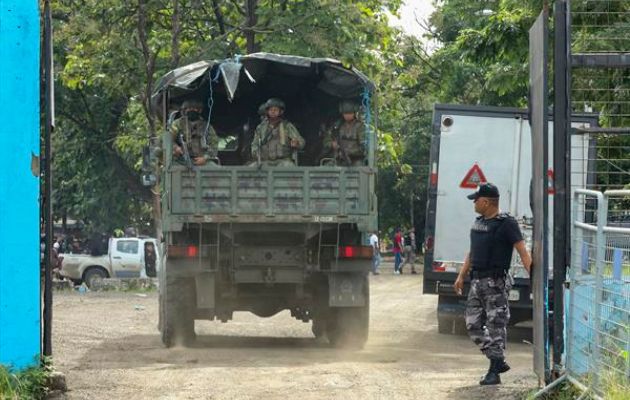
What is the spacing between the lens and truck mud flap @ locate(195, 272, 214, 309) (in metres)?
13.3

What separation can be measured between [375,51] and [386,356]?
1173cm

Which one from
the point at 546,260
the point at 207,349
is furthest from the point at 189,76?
the point at 546,260

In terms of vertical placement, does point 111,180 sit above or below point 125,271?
above

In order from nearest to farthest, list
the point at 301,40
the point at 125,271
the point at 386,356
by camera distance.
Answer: the point at 386,356 → the point at 301,40 → the point at 125,271

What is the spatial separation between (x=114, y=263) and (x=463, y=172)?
19.6m

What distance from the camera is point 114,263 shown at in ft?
112

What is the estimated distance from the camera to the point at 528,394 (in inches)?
346

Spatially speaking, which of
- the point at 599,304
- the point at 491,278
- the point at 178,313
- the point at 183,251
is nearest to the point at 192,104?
the point at 183,251

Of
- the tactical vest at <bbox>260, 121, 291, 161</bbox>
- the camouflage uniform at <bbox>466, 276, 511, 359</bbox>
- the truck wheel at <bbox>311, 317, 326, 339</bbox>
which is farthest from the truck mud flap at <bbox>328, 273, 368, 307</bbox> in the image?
the camouflage uniform at <bbox>466, 276, 511, 359</bbox>

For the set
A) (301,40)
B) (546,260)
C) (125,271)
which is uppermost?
(301,40)

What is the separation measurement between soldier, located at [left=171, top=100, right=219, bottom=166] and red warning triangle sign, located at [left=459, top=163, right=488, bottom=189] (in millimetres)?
3809

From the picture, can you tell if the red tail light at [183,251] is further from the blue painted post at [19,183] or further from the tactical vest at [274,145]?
the blue painted post at [19,183]

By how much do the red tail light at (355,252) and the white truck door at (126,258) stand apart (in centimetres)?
2128

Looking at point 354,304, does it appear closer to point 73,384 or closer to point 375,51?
point 73,384
